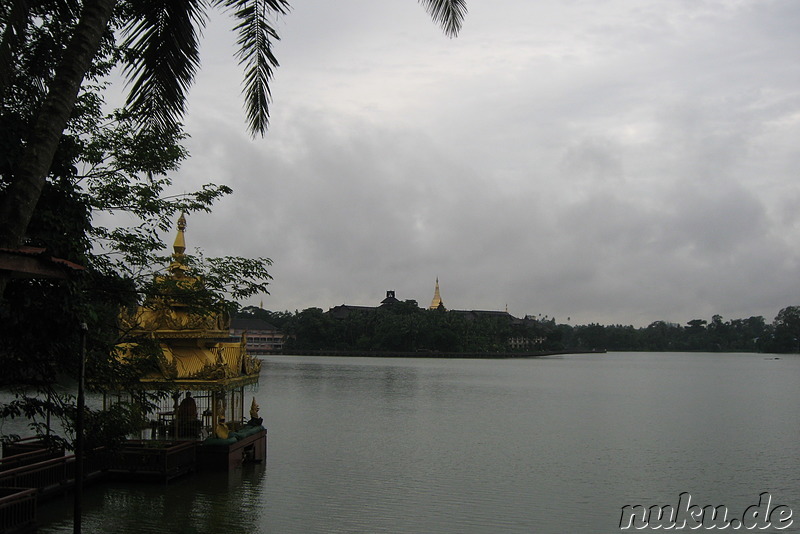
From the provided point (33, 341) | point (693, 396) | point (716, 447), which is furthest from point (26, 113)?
point (693, 396)

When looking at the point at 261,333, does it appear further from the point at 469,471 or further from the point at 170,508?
the point at 170,508

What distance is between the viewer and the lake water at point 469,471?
17.2 m

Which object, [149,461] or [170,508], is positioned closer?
[170,508]

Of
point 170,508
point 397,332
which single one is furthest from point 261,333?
point 170,508

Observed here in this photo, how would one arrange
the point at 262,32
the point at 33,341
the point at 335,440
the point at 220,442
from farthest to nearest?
the point at 335,440
the point at 220,442
the point at 33,341
the point at 262,32

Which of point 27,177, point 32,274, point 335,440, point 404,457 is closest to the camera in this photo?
point 32,274

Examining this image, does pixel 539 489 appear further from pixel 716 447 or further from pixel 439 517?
pixel 716 447

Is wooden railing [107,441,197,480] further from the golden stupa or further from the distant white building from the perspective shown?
the distant white building

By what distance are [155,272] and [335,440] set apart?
17.8 metres

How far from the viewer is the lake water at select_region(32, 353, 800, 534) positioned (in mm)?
17250

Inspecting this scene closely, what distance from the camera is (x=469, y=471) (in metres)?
24.1

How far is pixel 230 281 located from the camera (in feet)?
49.5

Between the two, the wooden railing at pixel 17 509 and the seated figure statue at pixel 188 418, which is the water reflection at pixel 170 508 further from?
the seated figure statue at pixel 188 418

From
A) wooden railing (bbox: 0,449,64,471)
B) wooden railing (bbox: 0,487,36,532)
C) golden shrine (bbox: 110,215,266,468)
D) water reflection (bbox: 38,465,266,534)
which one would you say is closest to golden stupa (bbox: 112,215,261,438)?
golden shrine (bbox: 110,215,266,468)
